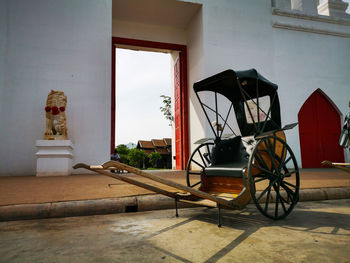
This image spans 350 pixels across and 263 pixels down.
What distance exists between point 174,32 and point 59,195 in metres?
8.82

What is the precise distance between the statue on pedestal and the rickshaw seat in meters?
5.21

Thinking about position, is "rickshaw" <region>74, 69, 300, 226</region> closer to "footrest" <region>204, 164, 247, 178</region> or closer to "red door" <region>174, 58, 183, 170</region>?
"footrest" <region>204, 164, 247, 178</region>

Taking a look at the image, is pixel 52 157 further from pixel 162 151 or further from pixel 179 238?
pixel 162 151

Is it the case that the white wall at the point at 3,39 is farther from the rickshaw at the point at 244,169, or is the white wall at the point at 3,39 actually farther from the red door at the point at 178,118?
the rickshaw at the point at 244,169

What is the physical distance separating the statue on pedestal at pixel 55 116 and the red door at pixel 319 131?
28.3ft

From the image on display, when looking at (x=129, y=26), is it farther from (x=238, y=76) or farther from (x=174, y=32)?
(x=238, y=76)

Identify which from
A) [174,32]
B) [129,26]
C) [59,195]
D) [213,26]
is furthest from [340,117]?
[59,195]

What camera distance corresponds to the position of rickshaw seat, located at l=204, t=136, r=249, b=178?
3.07m

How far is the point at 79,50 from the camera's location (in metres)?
8.12

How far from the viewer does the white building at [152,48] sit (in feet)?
24.9

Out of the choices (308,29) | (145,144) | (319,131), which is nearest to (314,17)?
(308,29)

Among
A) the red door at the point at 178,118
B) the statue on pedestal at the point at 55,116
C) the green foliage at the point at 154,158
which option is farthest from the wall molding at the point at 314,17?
the green foliage at the point at 154,158

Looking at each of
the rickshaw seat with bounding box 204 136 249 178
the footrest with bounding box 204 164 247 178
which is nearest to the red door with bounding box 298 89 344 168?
the rickshaw seat with bounding box 204 136 249 178

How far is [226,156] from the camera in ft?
10.7
